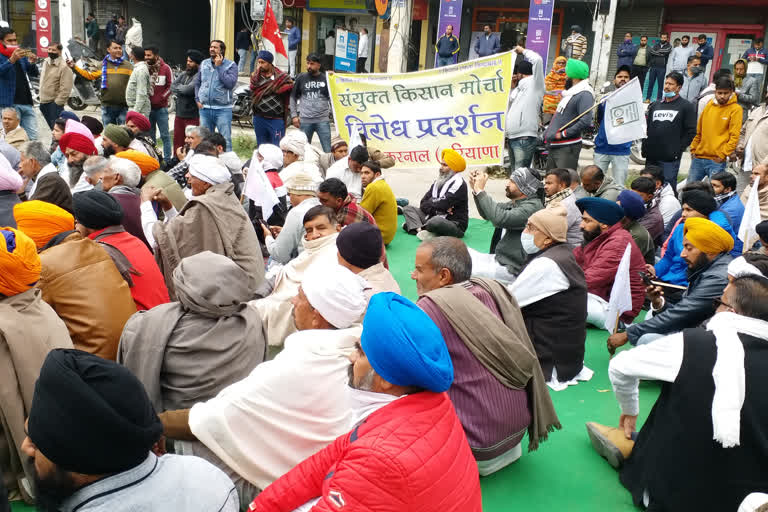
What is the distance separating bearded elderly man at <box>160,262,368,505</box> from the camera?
8.11ft

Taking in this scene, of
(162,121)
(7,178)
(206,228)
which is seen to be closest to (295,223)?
(206,228)

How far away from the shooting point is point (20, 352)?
2.82 m

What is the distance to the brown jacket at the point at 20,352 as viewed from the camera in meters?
2.81

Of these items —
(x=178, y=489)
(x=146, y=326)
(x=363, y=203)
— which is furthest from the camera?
(x=363, y=203)

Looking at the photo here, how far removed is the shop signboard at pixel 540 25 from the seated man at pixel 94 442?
16885 millimetres

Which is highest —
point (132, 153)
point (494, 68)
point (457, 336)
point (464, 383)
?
point (494, 68)

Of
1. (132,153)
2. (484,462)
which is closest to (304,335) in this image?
(484,462)

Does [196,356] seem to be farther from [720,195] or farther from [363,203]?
[720,195]

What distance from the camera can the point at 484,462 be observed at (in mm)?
3416

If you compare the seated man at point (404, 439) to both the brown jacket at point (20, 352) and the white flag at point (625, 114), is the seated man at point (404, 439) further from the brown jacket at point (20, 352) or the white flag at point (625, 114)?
the white flag at point (625, 114)

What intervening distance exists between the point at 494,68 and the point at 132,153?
475 cm

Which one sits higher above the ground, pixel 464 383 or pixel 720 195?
pixel 720 195

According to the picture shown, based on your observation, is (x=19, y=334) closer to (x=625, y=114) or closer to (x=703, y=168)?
(x=625, y=114)

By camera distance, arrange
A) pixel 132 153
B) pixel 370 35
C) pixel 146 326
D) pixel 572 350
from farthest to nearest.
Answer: pixel 370 35, pixel 132 153, pixel 572 350, pixel 146 326
